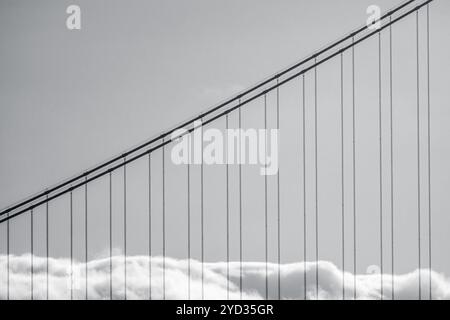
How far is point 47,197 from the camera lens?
947 inches

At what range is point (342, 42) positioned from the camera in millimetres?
26297

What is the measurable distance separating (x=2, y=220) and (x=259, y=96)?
7282 mm
